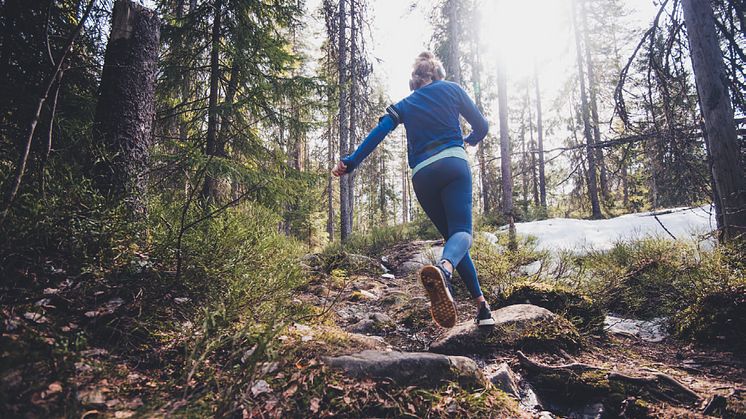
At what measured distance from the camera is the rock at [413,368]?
163 cm

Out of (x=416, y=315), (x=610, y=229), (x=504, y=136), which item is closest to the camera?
(x=416, y=315)

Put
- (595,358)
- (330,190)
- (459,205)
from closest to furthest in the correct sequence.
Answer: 1. (595,358)
2. (459,205)
3. (330,190)

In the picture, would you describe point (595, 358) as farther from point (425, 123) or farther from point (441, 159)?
point (425, 123)

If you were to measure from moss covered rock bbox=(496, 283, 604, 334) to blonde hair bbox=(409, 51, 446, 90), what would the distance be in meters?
2.28

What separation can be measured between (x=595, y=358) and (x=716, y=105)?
3746 mm

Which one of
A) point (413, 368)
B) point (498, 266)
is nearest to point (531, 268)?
point (498, 266)

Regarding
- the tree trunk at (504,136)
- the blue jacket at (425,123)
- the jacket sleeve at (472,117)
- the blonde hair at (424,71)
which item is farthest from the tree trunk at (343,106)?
the blue jacket at (425,123)

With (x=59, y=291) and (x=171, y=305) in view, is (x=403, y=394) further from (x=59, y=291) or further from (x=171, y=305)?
(x=59, y=291)

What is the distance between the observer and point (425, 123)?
260 cm

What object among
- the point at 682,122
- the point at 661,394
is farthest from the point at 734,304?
the point at 682,122

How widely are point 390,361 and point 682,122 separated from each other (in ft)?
18.6

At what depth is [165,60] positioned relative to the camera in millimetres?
6258

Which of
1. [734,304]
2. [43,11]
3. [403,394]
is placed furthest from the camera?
[43,11]

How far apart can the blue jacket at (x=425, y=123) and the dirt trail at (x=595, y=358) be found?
1.20 meters
